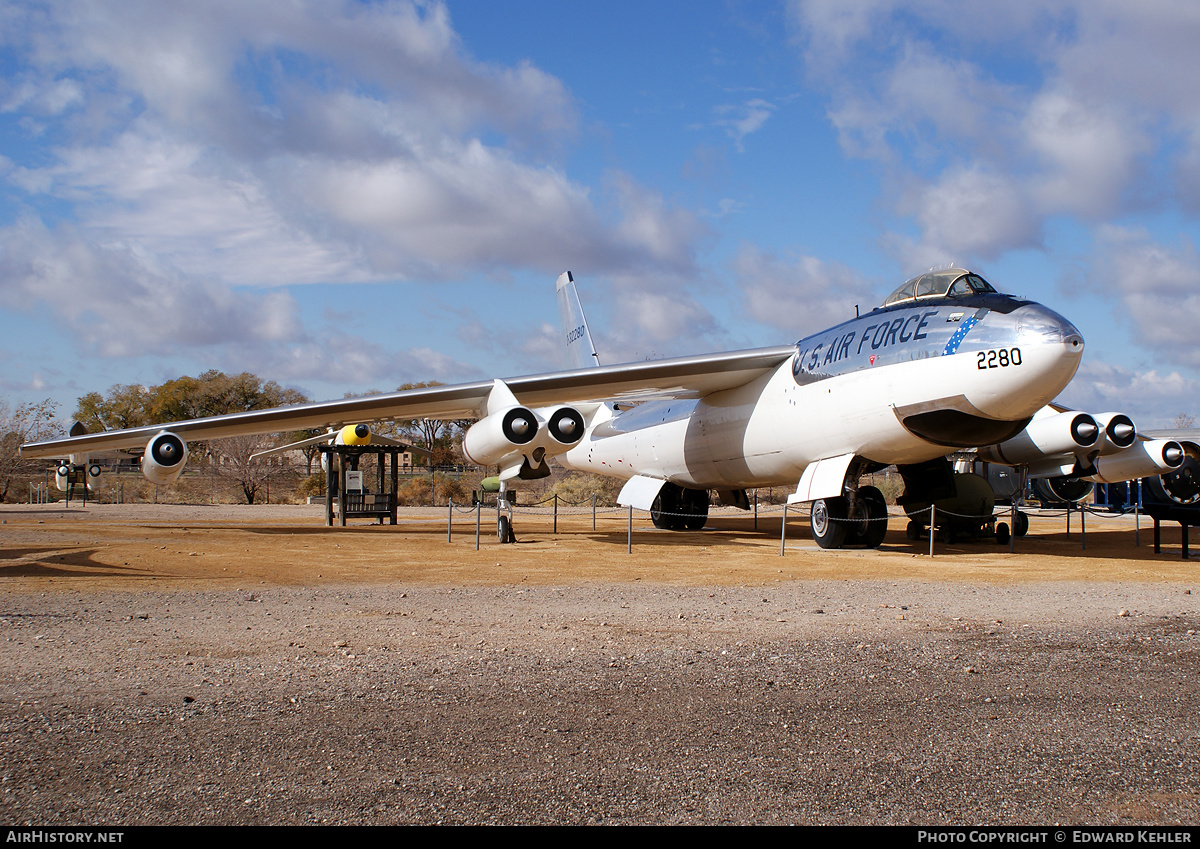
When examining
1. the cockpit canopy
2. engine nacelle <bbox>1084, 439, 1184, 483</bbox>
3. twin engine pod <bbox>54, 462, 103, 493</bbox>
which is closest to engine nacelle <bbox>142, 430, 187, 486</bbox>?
twin engine pod <bbox>54, 462, 103, 493</bbox>

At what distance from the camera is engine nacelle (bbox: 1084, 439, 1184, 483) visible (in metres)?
16.1

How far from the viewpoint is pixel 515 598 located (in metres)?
8.62

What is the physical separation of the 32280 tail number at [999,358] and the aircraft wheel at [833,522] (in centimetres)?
384

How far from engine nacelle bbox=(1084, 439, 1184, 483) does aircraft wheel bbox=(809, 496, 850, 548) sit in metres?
6.50

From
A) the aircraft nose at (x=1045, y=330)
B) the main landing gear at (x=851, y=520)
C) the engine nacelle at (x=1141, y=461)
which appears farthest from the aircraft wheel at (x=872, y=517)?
the engine nacelle at (x=1141, y=461)

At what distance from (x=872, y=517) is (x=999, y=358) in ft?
14.3

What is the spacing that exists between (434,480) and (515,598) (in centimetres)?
3312

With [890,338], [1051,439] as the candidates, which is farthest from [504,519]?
[1051,439]

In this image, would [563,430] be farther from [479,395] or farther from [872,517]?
[872,517]

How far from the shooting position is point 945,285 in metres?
13.3

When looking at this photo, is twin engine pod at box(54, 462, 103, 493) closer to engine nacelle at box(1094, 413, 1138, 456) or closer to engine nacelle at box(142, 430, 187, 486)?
engine nacelle at box(142, 430, 187, 486)

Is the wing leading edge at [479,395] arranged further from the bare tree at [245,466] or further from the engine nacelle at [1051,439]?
the bare tree at [245,466]

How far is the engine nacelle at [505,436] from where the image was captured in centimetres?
1444

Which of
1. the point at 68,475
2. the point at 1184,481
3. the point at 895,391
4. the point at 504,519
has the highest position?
the point at 895,391
